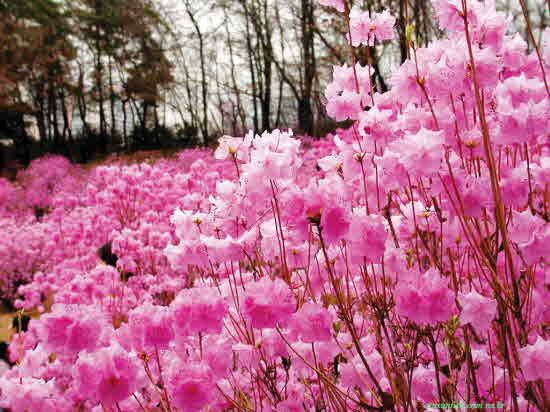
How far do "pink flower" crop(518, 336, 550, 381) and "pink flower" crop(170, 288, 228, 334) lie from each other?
2.53 feet

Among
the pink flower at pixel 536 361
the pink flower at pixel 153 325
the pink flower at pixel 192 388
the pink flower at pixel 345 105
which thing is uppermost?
the pink flower at pixel 345 105

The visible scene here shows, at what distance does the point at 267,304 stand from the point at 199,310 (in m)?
0.20

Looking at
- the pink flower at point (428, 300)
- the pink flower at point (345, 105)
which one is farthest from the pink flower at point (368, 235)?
the pink flower at point (345, 105)

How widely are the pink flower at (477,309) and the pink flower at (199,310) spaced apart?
0.64 m

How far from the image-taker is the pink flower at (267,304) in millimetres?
1112

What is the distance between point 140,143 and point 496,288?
28619mm

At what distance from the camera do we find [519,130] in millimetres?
1154

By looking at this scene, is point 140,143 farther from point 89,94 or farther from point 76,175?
point 76,175

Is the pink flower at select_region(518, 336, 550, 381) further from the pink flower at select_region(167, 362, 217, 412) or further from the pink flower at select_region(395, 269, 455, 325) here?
the pink flower at select_region(167, 362, 217, 412)

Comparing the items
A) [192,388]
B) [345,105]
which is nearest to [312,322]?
[192,388]

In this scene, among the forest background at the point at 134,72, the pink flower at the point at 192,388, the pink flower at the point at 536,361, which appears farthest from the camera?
the forest background at the point at 134,72

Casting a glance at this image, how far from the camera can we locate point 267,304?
1106mm

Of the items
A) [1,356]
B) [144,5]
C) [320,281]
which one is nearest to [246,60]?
[144,5]

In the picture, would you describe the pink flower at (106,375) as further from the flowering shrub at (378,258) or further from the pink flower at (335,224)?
the pink flower at (335,224)
